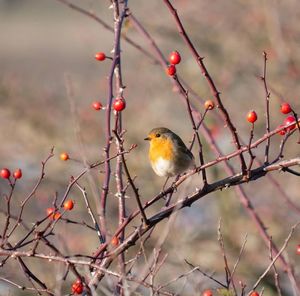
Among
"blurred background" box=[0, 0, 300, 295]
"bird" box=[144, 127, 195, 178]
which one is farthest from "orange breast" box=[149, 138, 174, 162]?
"blurred background" box=[0, 0, 300, 295]

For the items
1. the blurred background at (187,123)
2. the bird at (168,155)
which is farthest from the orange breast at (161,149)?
the blurred background at (187,123)

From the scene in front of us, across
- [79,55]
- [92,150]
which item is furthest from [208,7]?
[79,55]

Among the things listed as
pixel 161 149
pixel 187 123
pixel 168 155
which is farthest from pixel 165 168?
pixel 187 123

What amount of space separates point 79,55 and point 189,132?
16.8 meters

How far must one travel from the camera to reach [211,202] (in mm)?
9203

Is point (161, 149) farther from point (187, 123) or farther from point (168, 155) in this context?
point (187, 123)

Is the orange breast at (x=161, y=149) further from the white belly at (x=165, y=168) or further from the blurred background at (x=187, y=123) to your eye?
the blurred background at (x=187, y=123)

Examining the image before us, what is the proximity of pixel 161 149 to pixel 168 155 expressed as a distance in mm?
147

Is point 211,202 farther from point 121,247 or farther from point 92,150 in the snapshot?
point 121,247

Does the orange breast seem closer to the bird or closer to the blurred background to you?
the bird

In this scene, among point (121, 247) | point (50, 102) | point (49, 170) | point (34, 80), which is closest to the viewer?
point (121, 247)

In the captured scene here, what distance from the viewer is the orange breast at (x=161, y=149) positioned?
430 centimetres

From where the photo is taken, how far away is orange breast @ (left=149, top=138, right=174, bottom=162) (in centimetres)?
430

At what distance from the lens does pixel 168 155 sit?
4.29 meters
